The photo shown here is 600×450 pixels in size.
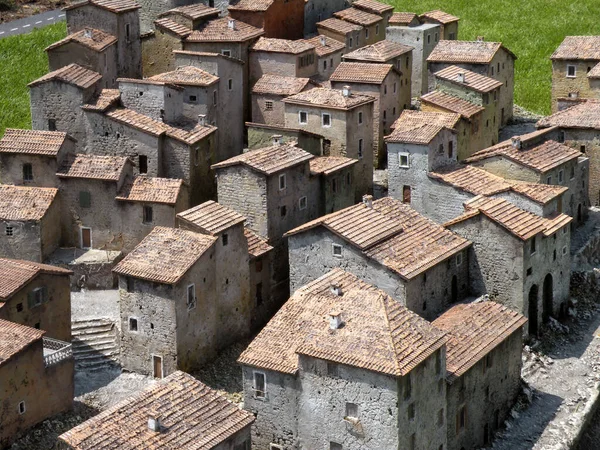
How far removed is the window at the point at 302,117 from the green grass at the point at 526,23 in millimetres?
29261

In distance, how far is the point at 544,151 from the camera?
79.6 metres

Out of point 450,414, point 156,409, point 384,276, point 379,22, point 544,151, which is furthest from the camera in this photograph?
point 379,22

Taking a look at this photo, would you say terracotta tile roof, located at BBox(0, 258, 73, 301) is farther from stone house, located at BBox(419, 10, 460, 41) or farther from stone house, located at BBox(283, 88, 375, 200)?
stone house, located at BBox(419, 10, 460, 41)

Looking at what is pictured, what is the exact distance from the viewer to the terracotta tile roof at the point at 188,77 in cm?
7919

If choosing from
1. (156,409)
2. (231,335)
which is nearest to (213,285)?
(231,335)

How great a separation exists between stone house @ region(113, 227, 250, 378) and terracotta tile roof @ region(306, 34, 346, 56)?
998 inches

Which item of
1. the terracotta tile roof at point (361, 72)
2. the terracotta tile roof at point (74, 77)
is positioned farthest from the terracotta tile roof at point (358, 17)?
the terracotta tile roof at point (74, 77)

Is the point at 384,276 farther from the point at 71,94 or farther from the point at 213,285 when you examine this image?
the point at 71,94

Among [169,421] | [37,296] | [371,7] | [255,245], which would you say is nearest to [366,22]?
[371,7]

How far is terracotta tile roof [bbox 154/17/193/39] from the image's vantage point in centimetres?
8644

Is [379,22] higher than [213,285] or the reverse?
higher

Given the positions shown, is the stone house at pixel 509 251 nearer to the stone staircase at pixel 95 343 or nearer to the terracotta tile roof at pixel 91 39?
the stone staircase at pixel 95 343

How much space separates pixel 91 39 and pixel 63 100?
6270 mm

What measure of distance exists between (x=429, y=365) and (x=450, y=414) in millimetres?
3922
